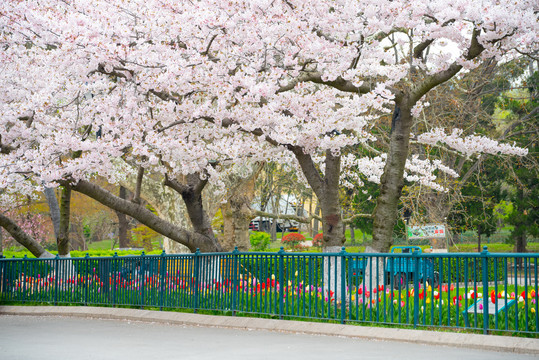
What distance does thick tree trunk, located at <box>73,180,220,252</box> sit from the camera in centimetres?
1712

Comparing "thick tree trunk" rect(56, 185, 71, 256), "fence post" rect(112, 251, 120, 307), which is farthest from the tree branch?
"thick tree trunk" rect(56, 185, 71, 256)

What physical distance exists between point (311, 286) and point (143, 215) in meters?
7.61

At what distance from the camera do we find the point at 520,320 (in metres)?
9.54

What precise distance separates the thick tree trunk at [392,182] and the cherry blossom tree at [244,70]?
0.02 meters

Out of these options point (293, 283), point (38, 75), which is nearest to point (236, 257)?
point (293, 283)

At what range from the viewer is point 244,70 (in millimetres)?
13516

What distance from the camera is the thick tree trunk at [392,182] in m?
15.1

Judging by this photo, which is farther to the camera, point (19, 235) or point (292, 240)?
point (292, 240)

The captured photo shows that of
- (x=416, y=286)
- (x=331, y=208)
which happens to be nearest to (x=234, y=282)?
(x=416, y=286)

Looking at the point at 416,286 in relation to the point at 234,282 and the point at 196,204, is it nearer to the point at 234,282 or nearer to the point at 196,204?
the point at 234,282

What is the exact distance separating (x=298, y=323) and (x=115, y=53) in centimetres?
646

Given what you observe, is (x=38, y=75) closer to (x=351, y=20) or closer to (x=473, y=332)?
(x=351, y=20)

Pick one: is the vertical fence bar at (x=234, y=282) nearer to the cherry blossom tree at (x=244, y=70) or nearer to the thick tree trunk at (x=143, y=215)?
the cherry blossom tree at (x=244, y=70)

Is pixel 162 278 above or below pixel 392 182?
below
